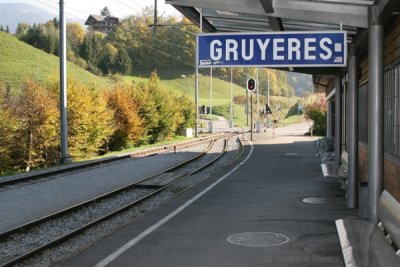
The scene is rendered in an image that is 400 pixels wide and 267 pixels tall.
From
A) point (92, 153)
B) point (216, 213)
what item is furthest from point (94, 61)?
point (216, 213)

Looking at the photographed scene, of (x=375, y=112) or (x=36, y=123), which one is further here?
(x=36, y=123)

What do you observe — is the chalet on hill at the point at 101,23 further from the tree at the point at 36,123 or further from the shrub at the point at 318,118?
the tree at the point at 36,123

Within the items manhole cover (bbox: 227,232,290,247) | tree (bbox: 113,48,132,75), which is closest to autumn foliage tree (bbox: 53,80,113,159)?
manhole cover (bbox: 227,232,290,247)

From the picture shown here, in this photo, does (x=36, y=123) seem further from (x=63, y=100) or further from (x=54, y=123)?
(x=63, y=100)

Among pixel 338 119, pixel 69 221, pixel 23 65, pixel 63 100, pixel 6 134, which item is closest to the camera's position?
pixel 69 221

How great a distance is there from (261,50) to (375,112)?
190 cm

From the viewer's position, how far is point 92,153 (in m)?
27.6

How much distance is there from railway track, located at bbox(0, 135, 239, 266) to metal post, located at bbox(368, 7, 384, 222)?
191 inches

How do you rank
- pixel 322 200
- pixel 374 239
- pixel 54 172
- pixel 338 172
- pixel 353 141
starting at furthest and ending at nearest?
pixel 54 172 → pixel 338 172 → pixel 322 200 → pixel 353 141 → pixel 374 239

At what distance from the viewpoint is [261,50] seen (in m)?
A: 7.42

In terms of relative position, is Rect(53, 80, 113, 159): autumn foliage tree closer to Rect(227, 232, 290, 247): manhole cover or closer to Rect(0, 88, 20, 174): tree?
Rect(0, 88, 20, 174): tree

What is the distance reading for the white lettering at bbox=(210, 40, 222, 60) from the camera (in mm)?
7371

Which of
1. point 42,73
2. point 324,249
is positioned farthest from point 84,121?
point 42,73

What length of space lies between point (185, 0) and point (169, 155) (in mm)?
18686
